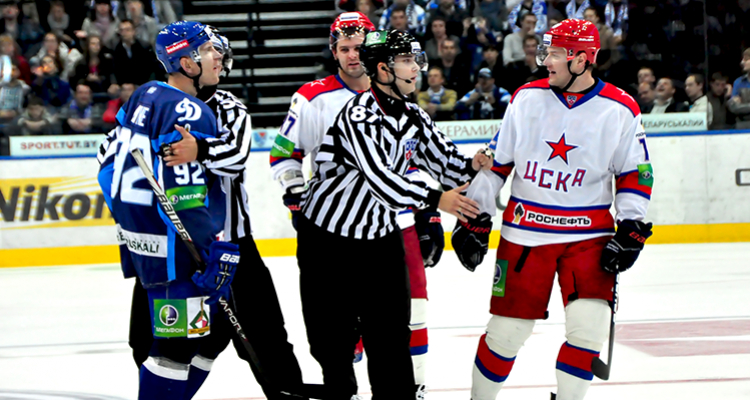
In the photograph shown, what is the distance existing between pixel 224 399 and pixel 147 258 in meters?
1.20

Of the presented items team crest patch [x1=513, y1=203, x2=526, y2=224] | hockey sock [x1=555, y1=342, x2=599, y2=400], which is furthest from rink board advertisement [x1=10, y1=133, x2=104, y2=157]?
hockey sock [x1=555, y1=342, x2=599, y2=400]

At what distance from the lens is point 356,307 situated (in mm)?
2703

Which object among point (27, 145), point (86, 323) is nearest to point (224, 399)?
point (86, 323)

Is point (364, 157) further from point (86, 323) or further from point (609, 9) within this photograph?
point (609, 9)

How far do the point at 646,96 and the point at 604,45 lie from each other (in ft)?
2.51

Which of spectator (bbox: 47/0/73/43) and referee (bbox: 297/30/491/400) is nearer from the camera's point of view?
referee (bbox: 297/30/491/400)

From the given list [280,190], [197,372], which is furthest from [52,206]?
[197,372]

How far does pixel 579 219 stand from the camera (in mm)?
Result: 2893

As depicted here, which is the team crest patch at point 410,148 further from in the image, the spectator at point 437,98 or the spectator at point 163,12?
the spectator at point 163,12

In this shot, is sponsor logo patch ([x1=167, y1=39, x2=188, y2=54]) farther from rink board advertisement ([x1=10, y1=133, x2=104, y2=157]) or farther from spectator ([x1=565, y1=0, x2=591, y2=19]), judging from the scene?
spectator ([x1=565, y1=0, x2=591, y2=19])

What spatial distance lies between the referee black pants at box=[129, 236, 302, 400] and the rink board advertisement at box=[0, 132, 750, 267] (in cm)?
470

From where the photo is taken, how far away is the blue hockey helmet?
245 cm

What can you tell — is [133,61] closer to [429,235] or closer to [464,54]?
[464,54]

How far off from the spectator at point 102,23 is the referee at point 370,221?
686 centimetres
